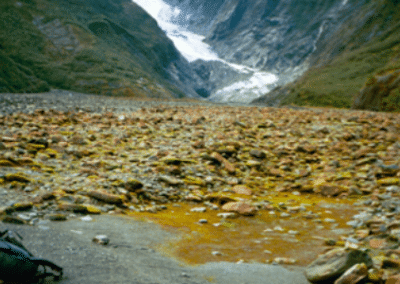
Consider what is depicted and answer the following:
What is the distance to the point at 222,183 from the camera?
790cm

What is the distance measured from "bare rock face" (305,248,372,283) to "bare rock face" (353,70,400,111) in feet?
77.6

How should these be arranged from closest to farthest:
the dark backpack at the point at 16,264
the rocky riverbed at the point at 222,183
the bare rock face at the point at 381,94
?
1. the dark backpack at the point at 16,264
2. the rocky riverbed at the point at 222,183
3. the bare rock face at the point at 381,94

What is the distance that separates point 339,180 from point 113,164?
19.4 feet

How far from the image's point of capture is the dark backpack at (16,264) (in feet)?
7.63

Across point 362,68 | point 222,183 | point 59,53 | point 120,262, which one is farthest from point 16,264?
point 362,68

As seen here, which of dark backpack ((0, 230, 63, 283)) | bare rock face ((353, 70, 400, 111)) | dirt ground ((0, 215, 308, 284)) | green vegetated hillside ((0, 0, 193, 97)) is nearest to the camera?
dark backpack ((0, 230, 63, 283))

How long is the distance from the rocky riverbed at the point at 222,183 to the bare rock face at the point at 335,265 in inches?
5.9

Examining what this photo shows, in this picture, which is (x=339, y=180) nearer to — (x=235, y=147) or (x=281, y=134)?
(x=235, y=147)

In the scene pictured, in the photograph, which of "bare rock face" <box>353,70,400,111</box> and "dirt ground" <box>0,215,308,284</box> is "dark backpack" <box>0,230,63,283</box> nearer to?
"dirt ground" <box>0,215,308,284</box>

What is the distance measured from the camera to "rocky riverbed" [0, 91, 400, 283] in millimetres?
4613

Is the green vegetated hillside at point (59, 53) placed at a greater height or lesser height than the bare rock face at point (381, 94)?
greater

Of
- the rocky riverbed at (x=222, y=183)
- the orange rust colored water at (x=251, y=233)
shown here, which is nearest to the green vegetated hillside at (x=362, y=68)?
the rocky riverbed at (x=222, y=183)

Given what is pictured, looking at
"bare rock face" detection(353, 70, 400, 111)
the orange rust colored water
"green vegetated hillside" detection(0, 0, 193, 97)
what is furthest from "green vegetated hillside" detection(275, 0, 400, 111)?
"green vegetated hillside" detection(0, 0, 193, 97)

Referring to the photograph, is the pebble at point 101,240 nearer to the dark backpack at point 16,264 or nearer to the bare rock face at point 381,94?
the dark backpack at point 16,264
